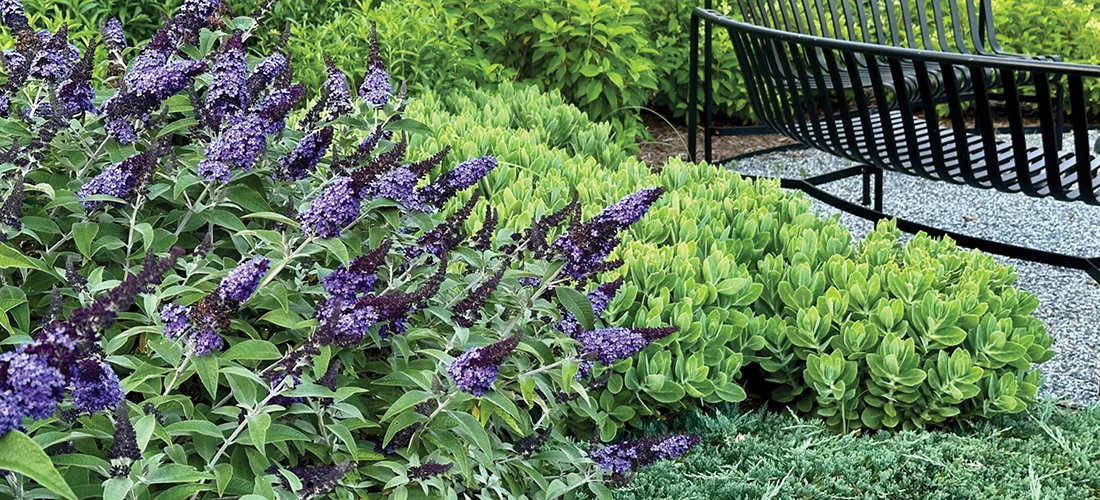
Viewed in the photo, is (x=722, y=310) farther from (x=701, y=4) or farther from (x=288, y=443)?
(x=701, y=4)

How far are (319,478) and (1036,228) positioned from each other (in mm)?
4868

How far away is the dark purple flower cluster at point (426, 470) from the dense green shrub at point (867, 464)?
2.10 ft

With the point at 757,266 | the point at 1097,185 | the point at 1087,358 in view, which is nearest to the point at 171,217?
the point at 757,266

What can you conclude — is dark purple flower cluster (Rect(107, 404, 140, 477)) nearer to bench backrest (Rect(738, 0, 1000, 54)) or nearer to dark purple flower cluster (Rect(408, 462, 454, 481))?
dark purple flower cluster (Rect(408, 462, 454, 481))

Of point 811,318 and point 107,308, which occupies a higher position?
point 107,308

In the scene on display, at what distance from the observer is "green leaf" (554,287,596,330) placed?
168 cm

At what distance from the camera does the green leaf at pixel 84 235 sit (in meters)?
1.63

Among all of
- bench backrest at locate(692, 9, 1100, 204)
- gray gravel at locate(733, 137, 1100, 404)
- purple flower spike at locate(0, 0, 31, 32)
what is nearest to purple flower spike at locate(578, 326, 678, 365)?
purple flower spike at locate(0, 0, 31, 32)

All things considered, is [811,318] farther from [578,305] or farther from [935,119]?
[935,119]

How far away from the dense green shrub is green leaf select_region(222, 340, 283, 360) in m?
0.93

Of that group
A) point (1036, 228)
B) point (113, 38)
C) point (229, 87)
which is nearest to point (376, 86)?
point (229, 87)

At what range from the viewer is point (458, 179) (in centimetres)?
179

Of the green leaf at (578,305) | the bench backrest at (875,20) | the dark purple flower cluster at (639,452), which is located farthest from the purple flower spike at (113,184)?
the bench backrest at (875,20)

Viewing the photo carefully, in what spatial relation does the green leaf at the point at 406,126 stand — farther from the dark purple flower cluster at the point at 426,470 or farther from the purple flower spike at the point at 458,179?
the dark purple flower cluster at the point at 426,470
